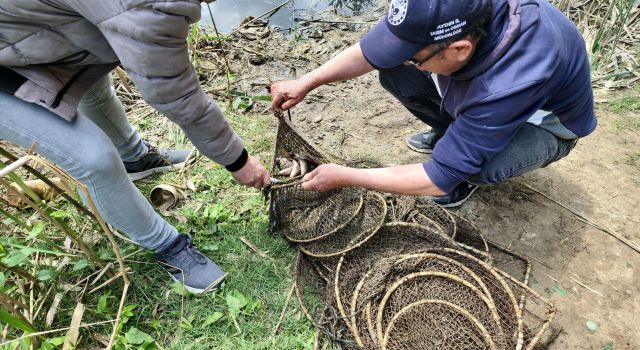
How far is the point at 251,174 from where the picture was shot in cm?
200

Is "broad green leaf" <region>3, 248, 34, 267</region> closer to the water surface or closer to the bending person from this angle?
the bending person

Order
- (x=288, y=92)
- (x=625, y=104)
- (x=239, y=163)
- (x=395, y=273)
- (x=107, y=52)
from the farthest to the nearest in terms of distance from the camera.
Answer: (x=625, y=104)
(x=288, y=92)
(x=395, y=273)
(x=239, y=163)
(x=107, y=52)

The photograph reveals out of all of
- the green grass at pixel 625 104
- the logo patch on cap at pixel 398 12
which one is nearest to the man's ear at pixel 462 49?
the logo patch on cap at pixel 398 12

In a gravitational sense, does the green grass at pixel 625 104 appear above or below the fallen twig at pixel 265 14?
below

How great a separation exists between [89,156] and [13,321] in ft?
2.21

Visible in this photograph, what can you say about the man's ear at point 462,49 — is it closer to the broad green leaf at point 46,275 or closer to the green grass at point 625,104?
the broad green leaf at point 46,275

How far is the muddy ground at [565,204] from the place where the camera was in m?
2.21

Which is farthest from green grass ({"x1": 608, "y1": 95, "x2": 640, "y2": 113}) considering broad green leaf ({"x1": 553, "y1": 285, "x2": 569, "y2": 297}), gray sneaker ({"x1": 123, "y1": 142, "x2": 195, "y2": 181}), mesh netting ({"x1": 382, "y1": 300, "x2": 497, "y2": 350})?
gray sneaker ({"x1": 123, "y1": 142, "x2": 195, "y2": 181})

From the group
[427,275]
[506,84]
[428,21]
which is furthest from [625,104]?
[428,21]

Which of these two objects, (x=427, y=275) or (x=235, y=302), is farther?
(x=235, y=302)

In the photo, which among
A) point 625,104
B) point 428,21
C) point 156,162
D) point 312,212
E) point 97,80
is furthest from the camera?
point 625,104

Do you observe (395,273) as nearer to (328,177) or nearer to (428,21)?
(328,177)

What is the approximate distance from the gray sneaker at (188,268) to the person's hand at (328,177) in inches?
29.4

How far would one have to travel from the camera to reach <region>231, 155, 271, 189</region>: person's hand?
77.4 inches
